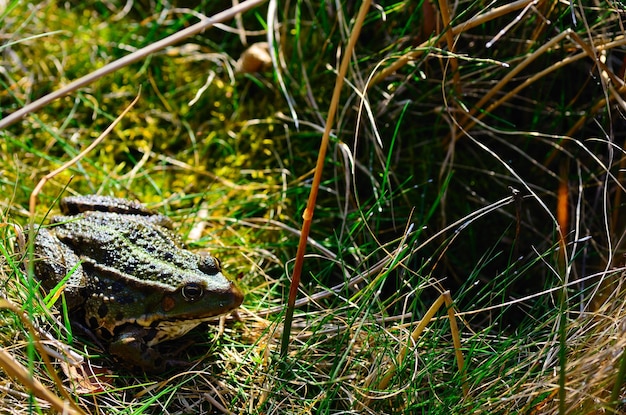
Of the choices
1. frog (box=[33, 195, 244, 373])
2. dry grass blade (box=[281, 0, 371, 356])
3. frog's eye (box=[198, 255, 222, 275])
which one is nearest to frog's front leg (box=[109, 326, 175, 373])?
frog (box=[33, 195, 244, 373])

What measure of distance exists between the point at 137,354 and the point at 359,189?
1262 mm

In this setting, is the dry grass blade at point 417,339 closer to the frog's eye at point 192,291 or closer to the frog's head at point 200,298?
the frog's head at point 200,298

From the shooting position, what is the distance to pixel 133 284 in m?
2.29

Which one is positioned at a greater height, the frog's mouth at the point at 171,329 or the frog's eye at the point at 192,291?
the frog's eye at the point at 192,291

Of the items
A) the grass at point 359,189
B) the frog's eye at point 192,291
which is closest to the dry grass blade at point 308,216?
the grass at point 359,189

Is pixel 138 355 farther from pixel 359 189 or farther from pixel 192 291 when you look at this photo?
pixel 359 189

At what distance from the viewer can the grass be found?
2.03 m

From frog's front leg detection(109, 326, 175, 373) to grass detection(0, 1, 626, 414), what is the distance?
5 cm

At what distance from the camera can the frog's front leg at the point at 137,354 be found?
2186mm

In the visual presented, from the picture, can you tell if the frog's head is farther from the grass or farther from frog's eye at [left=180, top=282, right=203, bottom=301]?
the grass

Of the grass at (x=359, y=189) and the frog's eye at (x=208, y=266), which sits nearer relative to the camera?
the grass at (x=359, y=189)

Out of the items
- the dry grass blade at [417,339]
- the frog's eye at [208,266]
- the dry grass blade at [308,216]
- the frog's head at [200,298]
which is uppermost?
the dry grass blade at [308,216]

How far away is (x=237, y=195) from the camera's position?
303cm

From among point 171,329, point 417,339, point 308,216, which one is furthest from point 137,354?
point 417,339
